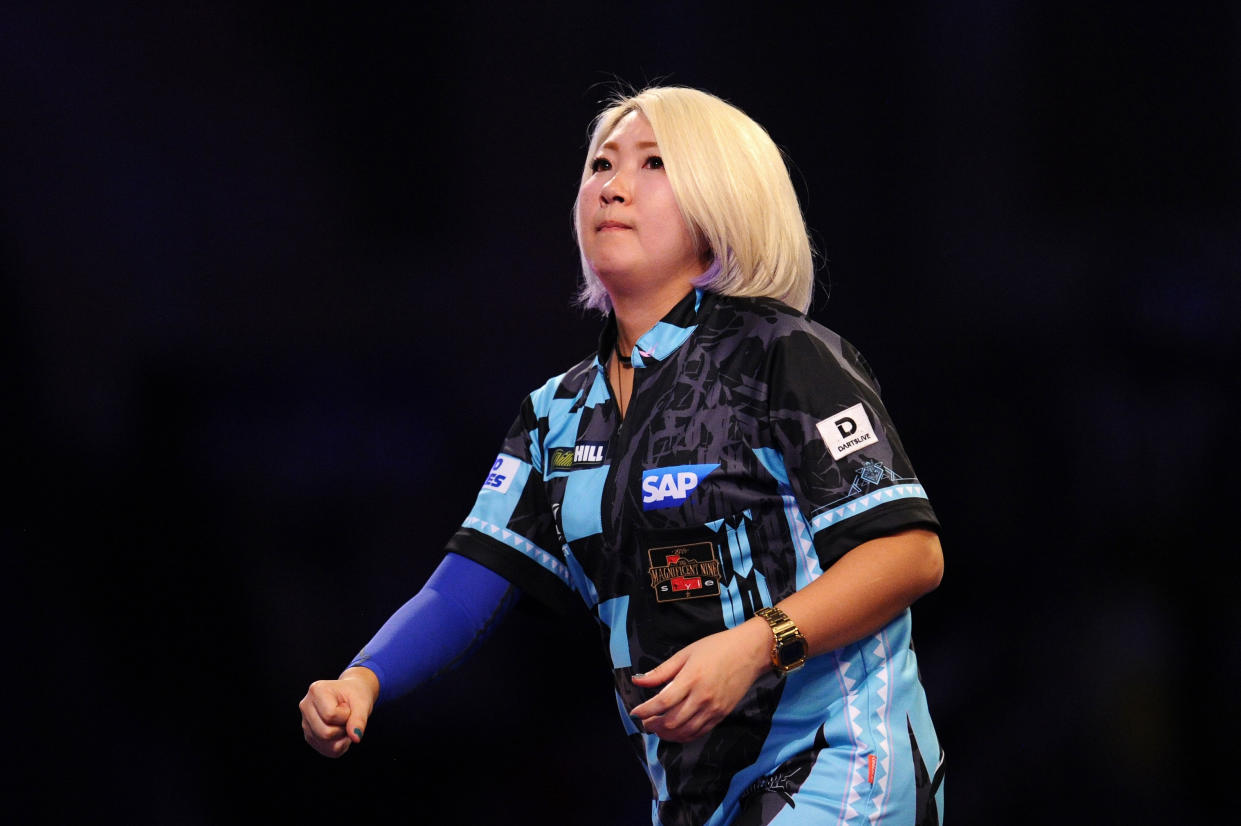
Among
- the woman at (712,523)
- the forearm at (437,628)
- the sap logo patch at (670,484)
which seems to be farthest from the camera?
the forearm at (437,628)

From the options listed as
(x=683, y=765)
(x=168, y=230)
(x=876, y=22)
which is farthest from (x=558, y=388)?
(x=876, y=22)

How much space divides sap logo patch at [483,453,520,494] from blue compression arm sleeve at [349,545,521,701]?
4.4 inches

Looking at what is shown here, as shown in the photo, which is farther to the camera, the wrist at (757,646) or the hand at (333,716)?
the hand at (333,716)

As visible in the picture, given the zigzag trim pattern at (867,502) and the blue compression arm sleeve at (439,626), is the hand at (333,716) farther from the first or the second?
the zigzag trim pattern at (867,502)

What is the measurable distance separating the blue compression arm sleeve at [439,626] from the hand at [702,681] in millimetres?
484

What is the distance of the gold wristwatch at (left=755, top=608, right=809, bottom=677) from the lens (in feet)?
4.12

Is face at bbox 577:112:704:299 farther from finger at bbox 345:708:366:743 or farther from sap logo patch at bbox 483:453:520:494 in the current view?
finger at bbox 345:708:366:743

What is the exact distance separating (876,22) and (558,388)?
134 centimetres

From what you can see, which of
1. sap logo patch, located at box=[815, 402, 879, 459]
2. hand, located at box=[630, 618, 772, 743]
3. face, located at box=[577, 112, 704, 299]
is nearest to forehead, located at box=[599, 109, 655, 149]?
face, located at box=[577, 112, 704, 299]

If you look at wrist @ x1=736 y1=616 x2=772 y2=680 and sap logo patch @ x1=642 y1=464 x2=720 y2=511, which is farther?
sap logo patch @ x1=642 y1=464 x2=720 y2=511

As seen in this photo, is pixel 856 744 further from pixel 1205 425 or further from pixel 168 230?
pixel 168 230

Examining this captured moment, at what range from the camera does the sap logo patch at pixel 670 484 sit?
1446 millimetres

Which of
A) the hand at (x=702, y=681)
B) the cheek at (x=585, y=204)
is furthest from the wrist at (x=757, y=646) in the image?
the cheek at (x=585, y=204)

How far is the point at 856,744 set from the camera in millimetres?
1355
